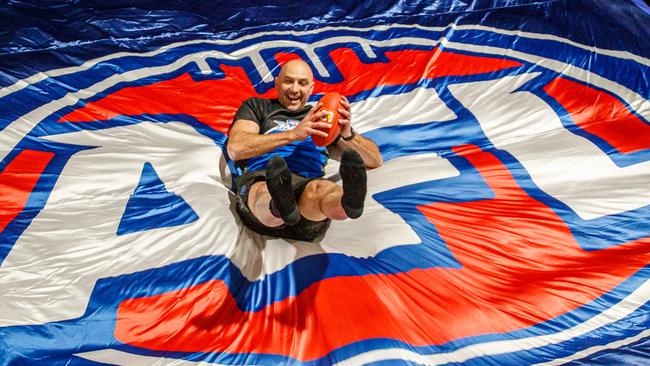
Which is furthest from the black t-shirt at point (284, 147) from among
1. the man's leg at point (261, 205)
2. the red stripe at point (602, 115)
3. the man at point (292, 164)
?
the red stripe at point (602, 115)

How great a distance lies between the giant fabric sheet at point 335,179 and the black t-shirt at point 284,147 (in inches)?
6.3

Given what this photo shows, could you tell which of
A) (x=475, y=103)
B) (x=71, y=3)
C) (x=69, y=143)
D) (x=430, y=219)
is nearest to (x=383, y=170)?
(x=430, y=219)

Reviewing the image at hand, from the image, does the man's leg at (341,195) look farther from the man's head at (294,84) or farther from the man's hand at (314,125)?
the man's head at (294,84)

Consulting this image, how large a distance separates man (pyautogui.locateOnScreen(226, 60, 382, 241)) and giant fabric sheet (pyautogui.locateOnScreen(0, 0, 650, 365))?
0.34 ft

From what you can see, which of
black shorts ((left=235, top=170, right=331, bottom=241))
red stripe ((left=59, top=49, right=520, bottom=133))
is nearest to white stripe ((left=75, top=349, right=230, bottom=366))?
black shorts ((left=235, top=170, right=331, bottom=241))

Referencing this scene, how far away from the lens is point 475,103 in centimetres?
240

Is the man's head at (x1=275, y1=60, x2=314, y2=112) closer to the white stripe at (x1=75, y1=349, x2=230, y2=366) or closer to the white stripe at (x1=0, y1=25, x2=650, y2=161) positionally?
the white stripe at (x1=0, y1=25, x2=650, y2=161)

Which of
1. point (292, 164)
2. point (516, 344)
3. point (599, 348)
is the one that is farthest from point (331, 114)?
point (599, 348)

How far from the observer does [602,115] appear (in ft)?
7.79

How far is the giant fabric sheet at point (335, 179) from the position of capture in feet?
4.74

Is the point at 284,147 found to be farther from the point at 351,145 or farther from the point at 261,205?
the point at 261,205

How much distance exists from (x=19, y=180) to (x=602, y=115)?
2.03m

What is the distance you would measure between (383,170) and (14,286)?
3.71 feet

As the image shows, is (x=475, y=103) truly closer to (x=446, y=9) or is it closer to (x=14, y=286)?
(x=446, y=9)
